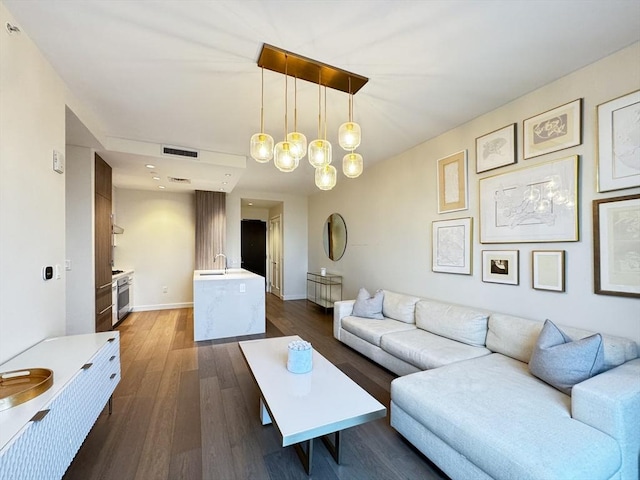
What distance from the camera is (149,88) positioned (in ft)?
7.77

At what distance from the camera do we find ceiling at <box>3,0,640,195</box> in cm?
159

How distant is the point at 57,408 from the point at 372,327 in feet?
8.90

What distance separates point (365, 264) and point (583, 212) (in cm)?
297

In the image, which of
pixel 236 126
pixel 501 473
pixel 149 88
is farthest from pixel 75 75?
pixel 501 473

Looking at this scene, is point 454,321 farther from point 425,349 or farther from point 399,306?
point 399,306

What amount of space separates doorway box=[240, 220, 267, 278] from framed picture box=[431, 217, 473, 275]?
608cm

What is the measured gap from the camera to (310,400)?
5.40 feet

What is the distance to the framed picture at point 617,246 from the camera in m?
1.84

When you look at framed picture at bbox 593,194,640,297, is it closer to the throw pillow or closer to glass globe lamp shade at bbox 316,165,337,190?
the throw pillow

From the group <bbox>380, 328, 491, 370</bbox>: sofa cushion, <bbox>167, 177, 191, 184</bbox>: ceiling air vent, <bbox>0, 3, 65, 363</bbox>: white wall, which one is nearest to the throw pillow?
<bbox>380, 328, 491, 370</bbox>: sofa cushion

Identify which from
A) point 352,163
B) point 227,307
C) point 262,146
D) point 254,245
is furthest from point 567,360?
point 254,245

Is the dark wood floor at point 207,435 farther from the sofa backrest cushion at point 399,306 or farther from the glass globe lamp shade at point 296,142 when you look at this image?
the glass globe lamp shade at point 296,142

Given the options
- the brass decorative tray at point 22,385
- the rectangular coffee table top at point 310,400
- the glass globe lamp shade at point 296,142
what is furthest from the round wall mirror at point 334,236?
the brass decorative tray at point 22,385

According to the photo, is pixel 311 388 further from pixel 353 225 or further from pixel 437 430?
pixel 353 225
